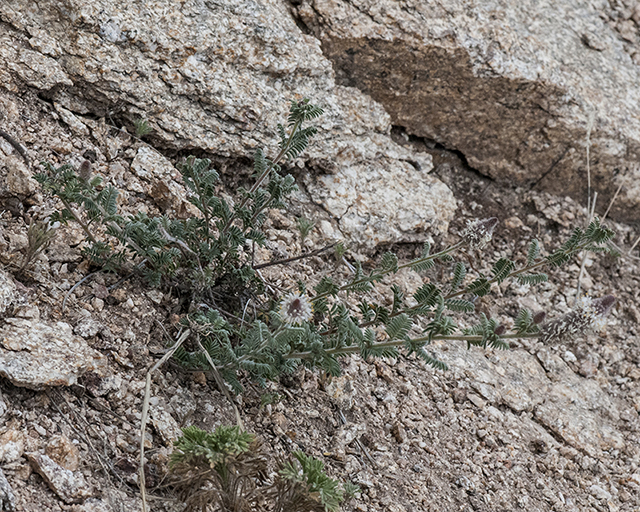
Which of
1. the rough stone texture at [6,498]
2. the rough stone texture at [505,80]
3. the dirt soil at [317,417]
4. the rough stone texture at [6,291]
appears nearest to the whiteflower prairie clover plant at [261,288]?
the dirt soil at [317,417]

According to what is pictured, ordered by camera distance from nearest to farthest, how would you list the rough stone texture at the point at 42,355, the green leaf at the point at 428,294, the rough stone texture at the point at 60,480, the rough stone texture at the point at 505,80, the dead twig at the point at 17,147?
the rough stone texture at the point at 60,480 → the rough stone texture at the point at 42,355 → the green leaf at the point at 428,294 → the dead twig at the point at 17,147 → the rough stone texture at the point at 505,80

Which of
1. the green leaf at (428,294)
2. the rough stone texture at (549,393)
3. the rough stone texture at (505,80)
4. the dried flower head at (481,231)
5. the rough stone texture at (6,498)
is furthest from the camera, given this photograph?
the rough stone texture at (505,80)

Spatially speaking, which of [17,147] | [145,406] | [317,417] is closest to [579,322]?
[317,417]

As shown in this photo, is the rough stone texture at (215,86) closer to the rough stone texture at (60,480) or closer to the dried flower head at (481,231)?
the dried flower head at (481,231)

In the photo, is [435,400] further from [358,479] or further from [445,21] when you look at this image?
[445,21]

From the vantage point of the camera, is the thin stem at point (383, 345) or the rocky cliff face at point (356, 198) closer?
the thin stem at point (383, 345)

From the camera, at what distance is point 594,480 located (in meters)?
3.30

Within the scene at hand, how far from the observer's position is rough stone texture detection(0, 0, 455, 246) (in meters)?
3.33

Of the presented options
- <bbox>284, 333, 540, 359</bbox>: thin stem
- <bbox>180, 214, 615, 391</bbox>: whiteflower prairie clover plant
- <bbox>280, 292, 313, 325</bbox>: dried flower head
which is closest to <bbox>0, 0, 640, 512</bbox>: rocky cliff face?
<bbox>180, 214, 615, 391</bbox>: whiteflower prairie clover plant

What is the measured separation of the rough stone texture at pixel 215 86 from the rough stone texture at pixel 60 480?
154 cm

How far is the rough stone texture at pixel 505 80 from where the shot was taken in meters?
4.23

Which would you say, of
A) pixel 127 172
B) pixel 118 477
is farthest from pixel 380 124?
pixel 118 477

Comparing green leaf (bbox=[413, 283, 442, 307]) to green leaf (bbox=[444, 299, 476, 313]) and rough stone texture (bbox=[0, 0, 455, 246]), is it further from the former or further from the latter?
rough stone texture (bbox=[0, 0, 455, 246])

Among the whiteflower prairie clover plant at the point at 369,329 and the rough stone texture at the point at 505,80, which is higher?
the rough stone texture at the point at 505,80
